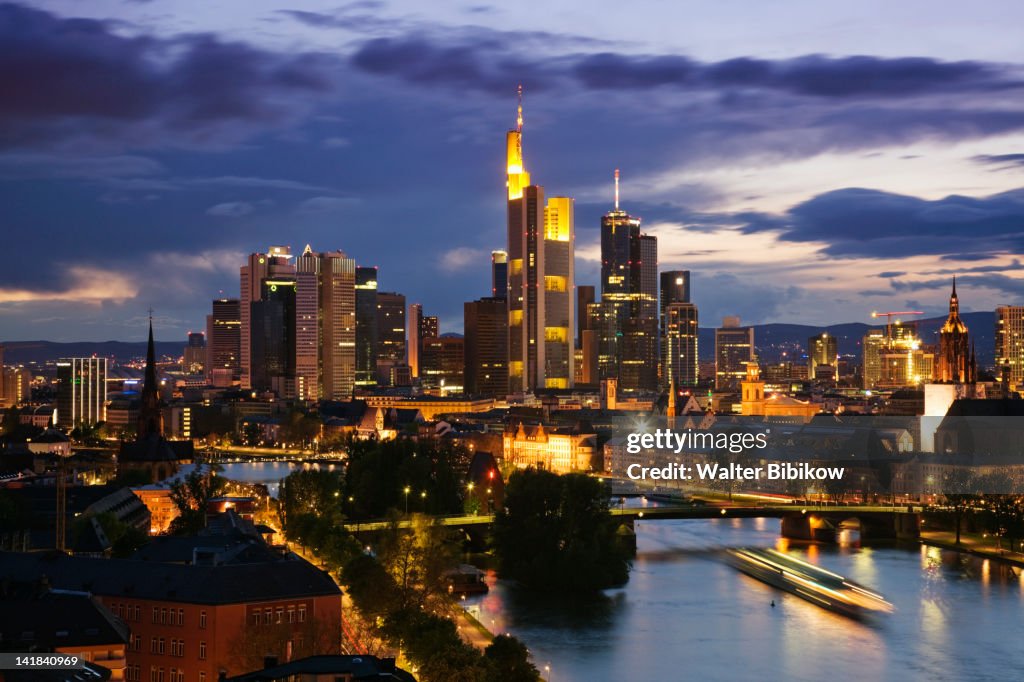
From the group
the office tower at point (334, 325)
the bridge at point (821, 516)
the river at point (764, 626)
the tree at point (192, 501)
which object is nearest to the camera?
the river at point (764, 626)

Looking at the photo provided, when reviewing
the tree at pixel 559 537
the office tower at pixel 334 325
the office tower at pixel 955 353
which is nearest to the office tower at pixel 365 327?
the office tower at pixel 334 325

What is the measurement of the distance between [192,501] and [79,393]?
7705 cm

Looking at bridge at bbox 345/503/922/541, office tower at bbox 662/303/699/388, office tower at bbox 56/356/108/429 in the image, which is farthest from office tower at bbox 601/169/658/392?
bridge at bbox 345/503/922/541

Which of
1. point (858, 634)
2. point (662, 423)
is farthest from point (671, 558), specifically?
point (662, 423)

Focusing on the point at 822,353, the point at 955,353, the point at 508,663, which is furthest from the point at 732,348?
the point at 508,663

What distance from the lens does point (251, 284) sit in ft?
519

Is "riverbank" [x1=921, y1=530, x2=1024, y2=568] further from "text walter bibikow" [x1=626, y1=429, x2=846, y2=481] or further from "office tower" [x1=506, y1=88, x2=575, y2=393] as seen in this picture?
"office tower" [x1=506, y1=88, x2=575, y2=393]

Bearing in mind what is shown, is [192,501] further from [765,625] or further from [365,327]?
[365,327]

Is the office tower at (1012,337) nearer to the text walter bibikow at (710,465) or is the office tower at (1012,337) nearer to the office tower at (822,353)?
the office tower at (822,353)

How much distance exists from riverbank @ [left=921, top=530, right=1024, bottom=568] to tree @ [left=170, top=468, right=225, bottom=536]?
822 inches

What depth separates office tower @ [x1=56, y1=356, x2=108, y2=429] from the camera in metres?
116

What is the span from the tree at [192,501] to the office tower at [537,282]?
7408 cm

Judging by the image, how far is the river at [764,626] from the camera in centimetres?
2623

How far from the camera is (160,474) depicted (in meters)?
56.1
